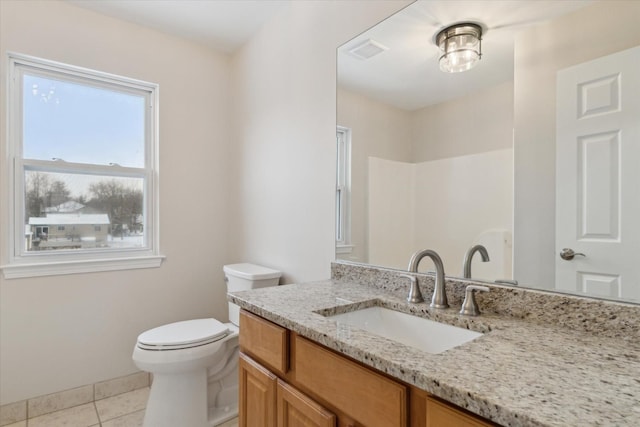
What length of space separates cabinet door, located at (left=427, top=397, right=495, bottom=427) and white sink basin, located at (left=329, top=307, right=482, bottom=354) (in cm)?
36

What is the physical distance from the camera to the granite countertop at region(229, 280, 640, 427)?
0.49m

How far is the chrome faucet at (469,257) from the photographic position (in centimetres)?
109

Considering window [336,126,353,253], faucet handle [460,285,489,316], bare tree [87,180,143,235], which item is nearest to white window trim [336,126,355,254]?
window [336,126,353,253]

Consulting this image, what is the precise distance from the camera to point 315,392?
0.89m

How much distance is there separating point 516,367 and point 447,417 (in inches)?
6.9

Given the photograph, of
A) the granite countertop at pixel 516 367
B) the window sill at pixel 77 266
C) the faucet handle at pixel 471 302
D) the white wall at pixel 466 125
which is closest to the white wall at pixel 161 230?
the window sill at pixel 77 266

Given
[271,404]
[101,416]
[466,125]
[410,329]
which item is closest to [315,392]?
[271,404]

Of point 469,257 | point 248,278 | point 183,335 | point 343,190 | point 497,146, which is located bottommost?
point 183,335

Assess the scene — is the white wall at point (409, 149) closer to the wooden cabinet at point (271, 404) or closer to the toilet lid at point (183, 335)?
the wooden cabinet at point (271, 404)

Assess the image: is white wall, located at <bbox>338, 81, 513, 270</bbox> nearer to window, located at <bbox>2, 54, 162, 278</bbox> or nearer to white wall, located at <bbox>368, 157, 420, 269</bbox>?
white wall, located at <bbox>368, 157, 420, 269</bbox>

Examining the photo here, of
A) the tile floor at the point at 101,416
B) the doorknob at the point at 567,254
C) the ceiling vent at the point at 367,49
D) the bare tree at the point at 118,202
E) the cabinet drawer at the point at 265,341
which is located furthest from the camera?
the bare tree at the point at 118,202

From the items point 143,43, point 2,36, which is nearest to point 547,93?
point 143,43

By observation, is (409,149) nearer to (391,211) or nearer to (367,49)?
(391,211)

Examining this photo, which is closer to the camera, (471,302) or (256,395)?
(471,302)
